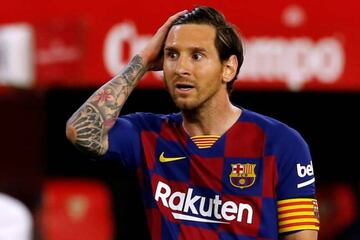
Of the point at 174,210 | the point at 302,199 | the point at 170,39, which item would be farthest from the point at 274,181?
the point at 170,39

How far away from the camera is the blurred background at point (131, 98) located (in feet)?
23.7

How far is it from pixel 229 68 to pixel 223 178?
1.38 ft

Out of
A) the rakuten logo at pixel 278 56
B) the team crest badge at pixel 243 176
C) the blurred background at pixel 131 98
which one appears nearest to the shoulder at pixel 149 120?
the team crest badge at pixel 243 176

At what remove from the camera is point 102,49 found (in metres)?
7.35

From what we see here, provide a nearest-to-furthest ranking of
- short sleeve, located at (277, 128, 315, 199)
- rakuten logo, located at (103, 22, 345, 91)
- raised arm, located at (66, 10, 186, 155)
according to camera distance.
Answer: short sleeve, located at (277, 128, 315, 199)
raised arm, located at (66, 10, 186, 155)
rakuten logo, located at (103, 22, 345, 91)

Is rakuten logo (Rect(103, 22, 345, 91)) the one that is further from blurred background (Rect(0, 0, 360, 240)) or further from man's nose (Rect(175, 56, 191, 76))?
man's nose (Rect(175, 56, 191, 76))

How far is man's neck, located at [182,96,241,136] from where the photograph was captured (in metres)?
4.39

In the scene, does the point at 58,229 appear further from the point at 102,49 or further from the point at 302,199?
the point at 302,199

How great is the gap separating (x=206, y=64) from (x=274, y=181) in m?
0.49

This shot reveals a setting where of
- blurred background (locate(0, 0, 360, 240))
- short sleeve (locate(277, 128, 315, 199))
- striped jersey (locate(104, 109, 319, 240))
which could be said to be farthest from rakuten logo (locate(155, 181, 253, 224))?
blurred background (locate(0, 0, 360, 240))

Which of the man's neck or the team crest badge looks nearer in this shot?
the team crest badge

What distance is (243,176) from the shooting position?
4285mm

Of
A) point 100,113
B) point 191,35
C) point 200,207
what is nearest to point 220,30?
point 191,35

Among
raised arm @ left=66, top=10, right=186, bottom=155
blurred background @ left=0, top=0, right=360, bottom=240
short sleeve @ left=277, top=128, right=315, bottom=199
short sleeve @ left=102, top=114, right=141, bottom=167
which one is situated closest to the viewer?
short sleeve @ left=277, top=128, right=315, bottom=199
